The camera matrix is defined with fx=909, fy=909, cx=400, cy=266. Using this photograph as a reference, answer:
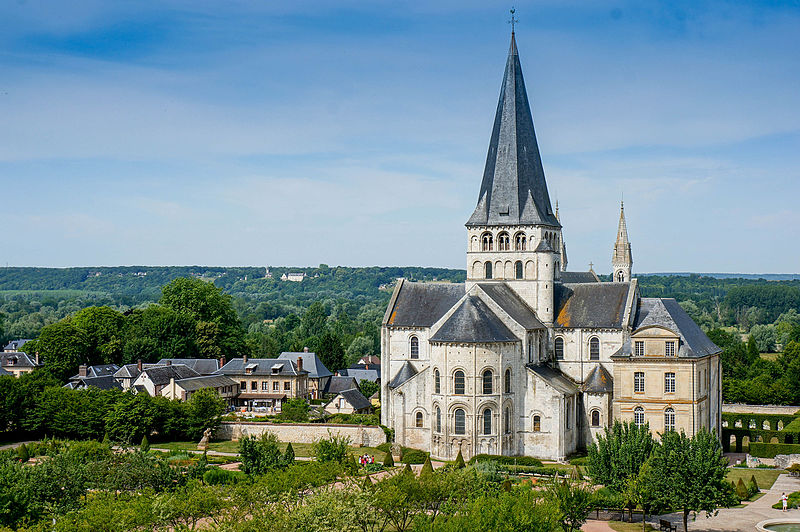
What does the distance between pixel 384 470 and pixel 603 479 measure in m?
17.7

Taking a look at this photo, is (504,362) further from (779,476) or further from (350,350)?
(350,350)

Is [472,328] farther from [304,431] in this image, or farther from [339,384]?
[339,384]

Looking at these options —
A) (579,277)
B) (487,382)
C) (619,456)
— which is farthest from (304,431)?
(579,277)

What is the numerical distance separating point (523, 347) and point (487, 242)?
34.1 feet

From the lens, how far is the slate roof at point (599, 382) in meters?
68.7

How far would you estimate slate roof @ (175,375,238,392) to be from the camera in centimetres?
8831

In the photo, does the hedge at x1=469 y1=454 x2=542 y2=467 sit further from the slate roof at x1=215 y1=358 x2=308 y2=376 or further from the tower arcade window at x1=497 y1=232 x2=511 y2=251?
the slate roof at x1=215 y1=358 x2=308 y2=376

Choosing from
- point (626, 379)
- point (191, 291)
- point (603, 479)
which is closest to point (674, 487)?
point (603, 479)

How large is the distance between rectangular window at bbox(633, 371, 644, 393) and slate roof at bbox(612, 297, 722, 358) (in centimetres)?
153

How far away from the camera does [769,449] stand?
6744cm

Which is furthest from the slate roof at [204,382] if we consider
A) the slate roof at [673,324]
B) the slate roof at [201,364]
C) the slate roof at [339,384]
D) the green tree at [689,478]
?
the green tree at [689,478]

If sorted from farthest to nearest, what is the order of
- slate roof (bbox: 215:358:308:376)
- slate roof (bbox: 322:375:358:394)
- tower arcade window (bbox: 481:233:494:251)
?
slate roof (bbox: 322:375:358:394) → slate roof (bbox: 215:358:308:376) → tower arcade window (bbox: 481:233:494:251)

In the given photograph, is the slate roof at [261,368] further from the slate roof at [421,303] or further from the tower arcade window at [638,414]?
the tower arcade window at [638,414]

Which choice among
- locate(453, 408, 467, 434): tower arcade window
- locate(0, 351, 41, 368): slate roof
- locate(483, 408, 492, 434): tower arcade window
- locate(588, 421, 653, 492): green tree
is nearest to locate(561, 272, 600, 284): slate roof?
locate(483, 408, 492, 434): tower arcade window
